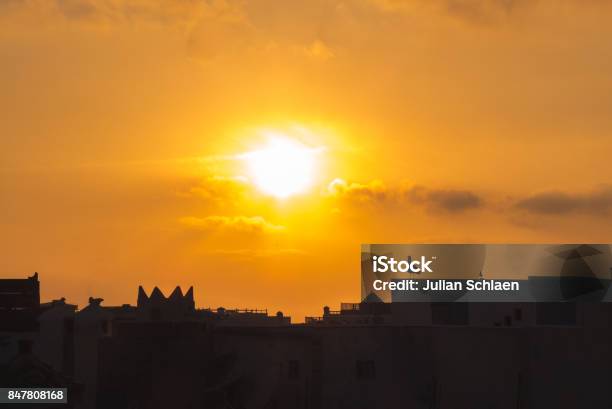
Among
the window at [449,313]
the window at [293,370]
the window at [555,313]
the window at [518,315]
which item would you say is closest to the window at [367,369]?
the window at [293,370]

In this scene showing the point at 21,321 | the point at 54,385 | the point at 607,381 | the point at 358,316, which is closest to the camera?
the point at 54,385

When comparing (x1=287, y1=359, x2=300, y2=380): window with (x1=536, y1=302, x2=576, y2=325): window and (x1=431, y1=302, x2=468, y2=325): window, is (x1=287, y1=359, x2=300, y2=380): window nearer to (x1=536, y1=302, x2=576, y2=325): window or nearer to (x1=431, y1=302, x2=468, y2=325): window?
(x1=431, y1=302, x2=468, y2=325): window

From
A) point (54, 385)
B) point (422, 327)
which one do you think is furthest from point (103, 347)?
point (422, 327)

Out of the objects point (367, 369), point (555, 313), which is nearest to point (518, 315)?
point (555, 313)

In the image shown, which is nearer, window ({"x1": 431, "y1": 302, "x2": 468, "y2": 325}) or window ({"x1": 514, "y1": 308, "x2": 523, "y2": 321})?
window ({"x1": 514, "y1": 308, "x2": 523, "y2": 321})

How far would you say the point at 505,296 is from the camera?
113 metres

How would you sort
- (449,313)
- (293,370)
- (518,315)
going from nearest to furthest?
(293,370), (518,315), (449,313)

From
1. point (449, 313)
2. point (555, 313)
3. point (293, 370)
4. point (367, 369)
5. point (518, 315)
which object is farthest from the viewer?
point (449, 313)

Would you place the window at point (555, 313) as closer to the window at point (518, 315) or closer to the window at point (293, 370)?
the window at point (518, 315)

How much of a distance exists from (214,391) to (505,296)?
26.6 meters

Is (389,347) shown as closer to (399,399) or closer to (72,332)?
(399,399)

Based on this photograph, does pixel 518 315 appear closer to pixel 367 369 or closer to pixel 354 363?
pixel 367 369

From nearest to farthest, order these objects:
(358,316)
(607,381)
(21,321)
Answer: (607,381) → (21,321) → (358,316)

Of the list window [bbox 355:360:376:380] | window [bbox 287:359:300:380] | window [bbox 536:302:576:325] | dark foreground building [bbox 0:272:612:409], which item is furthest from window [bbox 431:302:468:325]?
window [bbox 287:359:300:380]
